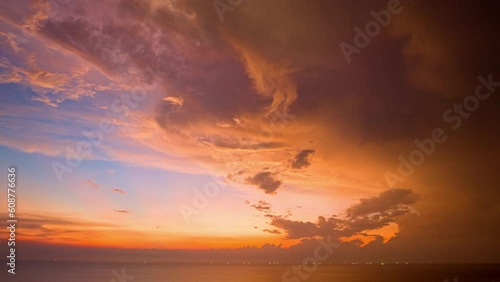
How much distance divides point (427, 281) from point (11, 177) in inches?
6536

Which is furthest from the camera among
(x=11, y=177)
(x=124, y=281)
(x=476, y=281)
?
(x=124, y=281)

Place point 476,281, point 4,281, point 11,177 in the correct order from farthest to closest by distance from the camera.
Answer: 1. point 476,281
2. point 4,281
3. point 11,177

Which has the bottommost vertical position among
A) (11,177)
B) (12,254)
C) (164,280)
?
(164,280)

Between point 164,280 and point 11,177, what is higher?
point 11,177

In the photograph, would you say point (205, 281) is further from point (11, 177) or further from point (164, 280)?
point (11, 177)

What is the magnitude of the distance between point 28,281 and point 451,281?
171m

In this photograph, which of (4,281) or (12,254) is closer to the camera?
(12,254)

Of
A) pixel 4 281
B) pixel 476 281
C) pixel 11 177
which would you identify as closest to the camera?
pixel 11 177

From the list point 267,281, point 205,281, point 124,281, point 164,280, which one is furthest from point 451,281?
point 124,281

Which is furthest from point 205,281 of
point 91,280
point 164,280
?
point 91,280

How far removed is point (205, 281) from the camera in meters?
152

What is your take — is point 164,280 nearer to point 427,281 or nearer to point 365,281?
point 365,281

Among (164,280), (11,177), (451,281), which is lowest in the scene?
(451,281)

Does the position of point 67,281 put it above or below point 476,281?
above
